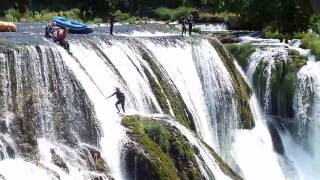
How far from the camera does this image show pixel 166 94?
66.1 feet

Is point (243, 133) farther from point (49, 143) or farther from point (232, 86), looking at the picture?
point (49, 143)

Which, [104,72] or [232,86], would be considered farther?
[232,86]

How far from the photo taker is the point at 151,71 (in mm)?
20625

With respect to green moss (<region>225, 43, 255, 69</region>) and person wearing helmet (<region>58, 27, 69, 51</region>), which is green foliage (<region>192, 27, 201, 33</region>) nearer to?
green moss (<region>225, 43, 255, 69</region>)

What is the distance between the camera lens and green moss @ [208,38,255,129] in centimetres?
2300

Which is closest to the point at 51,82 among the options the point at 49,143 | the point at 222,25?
the point at 49,143

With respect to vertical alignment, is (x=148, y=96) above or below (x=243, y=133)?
above

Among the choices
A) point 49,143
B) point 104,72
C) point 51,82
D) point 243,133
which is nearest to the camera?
point 49,143

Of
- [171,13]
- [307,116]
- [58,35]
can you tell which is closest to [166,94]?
[58,35]

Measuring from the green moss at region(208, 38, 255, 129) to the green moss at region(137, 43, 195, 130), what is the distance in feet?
10.2

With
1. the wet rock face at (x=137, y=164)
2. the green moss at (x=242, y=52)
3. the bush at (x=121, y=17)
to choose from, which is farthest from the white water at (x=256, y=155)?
the bush at (x=121, y=17)

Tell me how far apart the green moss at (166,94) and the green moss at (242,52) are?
5936 millimetres

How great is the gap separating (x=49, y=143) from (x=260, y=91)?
11796 millimetres

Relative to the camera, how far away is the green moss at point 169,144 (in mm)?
15984
